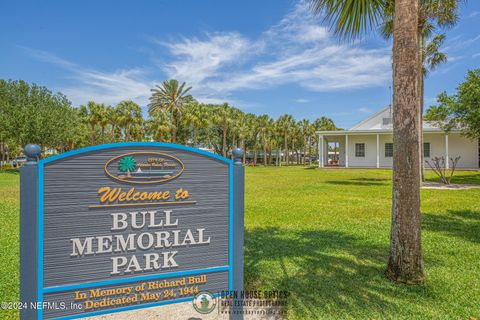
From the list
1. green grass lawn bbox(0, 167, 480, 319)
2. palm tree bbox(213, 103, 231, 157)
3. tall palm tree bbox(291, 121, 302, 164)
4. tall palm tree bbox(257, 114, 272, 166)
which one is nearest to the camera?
green grass lawn bbox(0, 167, 480, 319)

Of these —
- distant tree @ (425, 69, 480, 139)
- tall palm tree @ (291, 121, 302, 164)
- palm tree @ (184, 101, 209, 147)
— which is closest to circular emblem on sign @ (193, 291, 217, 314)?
distant tree @ (425, 69, 480, 139)

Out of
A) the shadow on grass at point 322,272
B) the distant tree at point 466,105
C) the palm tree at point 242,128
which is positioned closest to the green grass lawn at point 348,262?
the shadow on grass at point 322,272

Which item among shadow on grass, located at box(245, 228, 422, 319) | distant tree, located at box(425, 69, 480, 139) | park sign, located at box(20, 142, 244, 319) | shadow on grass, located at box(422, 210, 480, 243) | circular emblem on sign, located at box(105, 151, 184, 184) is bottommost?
shadow on grass, located at box(245, 228, 422, 319)

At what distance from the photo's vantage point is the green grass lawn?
11.0 feet

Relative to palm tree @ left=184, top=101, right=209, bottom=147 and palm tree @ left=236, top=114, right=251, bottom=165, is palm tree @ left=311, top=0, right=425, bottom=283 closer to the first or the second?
palm tree @ left=184, top=101, right=209, bottom=147

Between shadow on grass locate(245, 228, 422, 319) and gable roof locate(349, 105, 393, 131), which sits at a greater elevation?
gable roof locate(349, 105, 393, 131)

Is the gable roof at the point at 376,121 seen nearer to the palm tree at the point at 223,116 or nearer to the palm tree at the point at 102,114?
the palm tree at the point at 223,116

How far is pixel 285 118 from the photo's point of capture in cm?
5069

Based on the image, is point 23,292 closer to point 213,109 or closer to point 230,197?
point 230,197

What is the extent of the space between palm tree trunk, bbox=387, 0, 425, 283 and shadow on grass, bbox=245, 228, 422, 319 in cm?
33

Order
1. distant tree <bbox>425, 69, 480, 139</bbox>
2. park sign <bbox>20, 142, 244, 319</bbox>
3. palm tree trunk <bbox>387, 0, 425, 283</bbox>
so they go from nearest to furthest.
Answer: park sign <bbox>20, 142, 244, 319</bbox>, palm tree trunk <bbox>387, 0, 425, 283</bbox>, distant tree <bbox>425, 69, 480, 139</bbox>

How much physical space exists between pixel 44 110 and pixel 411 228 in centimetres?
3222

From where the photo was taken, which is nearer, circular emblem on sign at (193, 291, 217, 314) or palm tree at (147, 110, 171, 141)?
circular emblem on sign at (193, 291, 217, 314)

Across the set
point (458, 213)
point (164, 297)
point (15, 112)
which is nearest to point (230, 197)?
point (164, 297)
